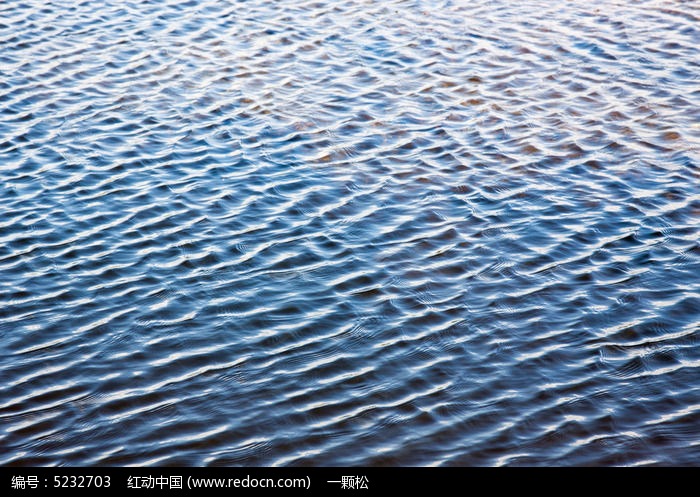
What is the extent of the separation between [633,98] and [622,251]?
10.7ft

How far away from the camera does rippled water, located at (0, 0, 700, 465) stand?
5.80 metres

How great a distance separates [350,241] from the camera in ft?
25.4

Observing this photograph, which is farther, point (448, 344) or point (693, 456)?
point (448, 344)

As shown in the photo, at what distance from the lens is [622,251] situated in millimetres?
7527

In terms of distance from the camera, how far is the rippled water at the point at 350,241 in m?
5.80

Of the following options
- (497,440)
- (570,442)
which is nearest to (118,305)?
(497,440)

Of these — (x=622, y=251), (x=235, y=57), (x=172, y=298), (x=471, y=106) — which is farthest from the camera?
Result: (x=235, y=57)

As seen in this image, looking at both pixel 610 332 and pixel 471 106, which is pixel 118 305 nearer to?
pixel 610 332

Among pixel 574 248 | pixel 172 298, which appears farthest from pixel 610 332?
pixel 172 298

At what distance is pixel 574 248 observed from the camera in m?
7.58

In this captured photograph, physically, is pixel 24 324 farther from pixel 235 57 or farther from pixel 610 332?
pixel 235 57
